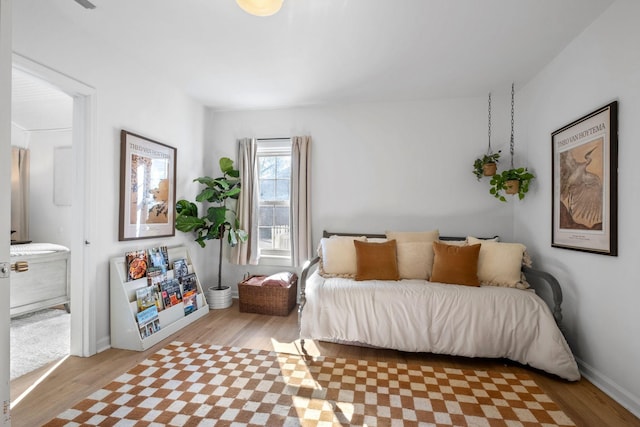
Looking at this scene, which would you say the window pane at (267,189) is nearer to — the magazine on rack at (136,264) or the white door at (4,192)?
the magazine on rack at (136,264)

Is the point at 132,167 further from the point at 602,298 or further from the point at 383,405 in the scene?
the point at 602,298

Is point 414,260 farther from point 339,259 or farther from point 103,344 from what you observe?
point 103,344

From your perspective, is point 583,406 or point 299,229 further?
point 299,229

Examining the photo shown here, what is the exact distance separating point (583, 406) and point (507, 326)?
0.61m

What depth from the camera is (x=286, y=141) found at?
3.96m

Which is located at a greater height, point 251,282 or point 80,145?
point 80,145

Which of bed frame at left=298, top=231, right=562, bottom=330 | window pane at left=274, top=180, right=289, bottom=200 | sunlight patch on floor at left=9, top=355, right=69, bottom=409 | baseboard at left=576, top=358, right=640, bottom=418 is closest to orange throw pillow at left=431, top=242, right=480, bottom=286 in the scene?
bed frame at left=298, top=231, right=562, bottom=330

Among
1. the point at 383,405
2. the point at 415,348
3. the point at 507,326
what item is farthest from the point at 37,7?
the point at 507,326

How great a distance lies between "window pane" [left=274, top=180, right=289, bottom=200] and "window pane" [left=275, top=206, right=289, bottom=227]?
15cm

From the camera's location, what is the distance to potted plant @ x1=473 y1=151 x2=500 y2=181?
326 centimetres

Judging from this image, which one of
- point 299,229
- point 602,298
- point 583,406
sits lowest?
point 583,406

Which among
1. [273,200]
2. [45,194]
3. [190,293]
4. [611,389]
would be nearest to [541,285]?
[611,389]

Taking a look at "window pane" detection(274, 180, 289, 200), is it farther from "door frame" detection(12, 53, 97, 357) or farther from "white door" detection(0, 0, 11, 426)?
"white door" detection(0, 0, 11, 426)

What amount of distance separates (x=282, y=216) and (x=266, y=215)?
9.0 inches
